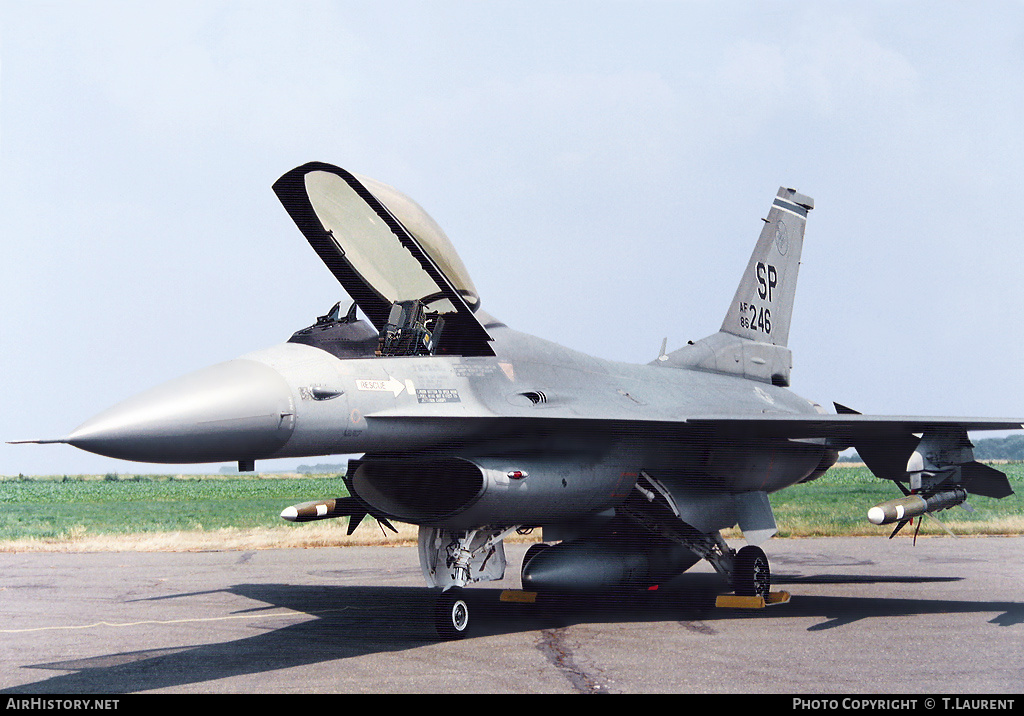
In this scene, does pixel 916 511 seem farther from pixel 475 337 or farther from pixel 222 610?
pixel 222 610

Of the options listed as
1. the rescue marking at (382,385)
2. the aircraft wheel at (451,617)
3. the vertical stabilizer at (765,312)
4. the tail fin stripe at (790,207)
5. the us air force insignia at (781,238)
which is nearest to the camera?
the rescue marking at (382,385)

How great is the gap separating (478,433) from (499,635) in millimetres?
1865

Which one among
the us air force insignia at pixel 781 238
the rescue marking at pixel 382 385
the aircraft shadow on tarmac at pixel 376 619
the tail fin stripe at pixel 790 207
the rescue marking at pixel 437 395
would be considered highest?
the tail fin stripe at pixel 790 207

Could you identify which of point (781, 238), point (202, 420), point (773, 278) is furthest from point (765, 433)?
point (202, 420)

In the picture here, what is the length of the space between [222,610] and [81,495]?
42.6 meters

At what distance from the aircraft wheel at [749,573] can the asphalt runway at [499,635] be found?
1.21 ft

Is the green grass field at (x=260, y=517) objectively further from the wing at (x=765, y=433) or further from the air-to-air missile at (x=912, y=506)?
the air-to-air missile at (x=912, y=506)

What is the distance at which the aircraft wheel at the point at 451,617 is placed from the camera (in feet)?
26.6

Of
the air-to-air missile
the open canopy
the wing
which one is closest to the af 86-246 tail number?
the wing

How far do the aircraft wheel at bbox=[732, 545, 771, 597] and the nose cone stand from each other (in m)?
6.14

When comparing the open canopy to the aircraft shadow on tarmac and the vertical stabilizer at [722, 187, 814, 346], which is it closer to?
the aircraft shadow on tarmac

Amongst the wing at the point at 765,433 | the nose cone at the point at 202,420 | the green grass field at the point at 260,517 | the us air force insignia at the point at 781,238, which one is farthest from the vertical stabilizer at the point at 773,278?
the green grass field at the point at 260,517

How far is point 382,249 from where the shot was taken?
856 cm
